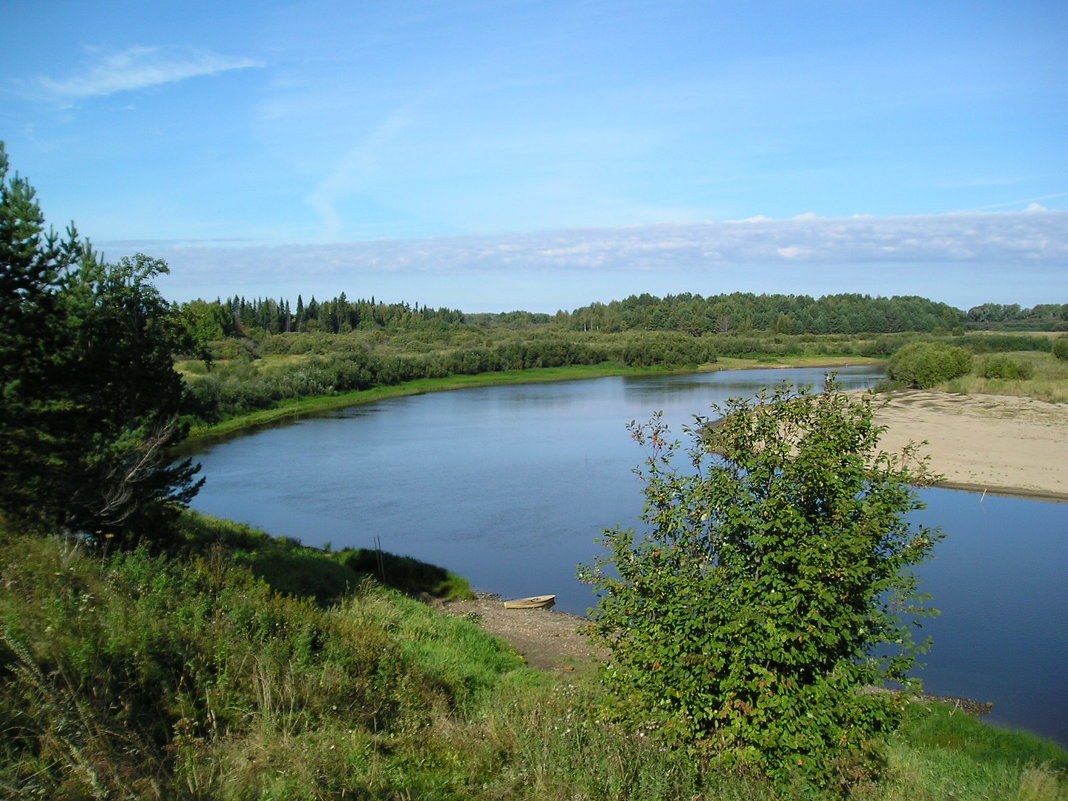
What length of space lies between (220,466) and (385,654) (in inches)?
1000

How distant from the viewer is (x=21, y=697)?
3623 millimetres

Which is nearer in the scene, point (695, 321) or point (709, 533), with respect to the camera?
point (709, 533)

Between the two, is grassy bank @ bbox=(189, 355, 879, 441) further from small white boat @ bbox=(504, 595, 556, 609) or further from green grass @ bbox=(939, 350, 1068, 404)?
small white boat @ bbox=(504, 595, 556, 609)

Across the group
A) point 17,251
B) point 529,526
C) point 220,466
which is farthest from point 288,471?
point 17,251

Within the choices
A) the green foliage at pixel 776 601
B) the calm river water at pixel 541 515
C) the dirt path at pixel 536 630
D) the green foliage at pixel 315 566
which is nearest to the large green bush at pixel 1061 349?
the calm river water at pixel 541 515

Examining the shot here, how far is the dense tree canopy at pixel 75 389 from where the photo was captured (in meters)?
9.27

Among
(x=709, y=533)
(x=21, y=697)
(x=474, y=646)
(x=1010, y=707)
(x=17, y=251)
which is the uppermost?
(x=17, y=251)

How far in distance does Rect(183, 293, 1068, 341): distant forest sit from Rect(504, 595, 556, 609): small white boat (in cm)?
6843

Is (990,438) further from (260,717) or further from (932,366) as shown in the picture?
(260,717)

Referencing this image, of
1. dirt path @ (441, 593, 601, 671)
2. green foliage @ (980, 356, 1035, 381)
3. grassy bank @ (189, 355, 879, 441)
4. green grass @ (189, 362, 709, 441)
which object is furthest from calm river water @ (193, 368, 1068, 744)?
green foliage @ (980, 356, 1035, 381)

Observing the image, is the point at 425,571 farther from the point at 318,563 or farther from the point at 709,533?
the point at 709,533

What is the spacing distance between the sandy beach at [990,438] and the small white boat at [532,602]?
9.85m

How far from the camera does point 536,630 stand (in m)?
11.9

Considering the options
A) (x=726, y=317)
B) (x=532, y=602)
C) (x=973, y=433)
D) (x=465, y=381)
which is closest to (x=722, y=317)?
(x=726, y=317)
